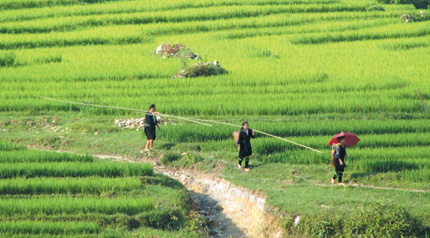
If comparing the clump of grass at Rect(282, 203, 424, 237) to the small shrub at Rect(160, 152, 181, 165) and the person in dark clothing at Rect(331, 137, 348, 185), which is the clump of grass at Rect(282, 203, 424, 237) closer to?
the person in dark clothing at Rect(331, 137, 348, 185)

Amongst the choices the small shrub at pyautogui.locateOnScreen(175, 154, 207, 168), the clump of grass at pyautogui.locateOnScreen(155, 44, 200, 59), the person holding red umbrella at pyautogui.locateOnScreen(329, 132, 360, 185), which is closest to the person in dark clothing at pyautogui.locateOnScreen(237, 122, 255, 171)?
the small shrub at pyautogui.locateOnScreen(175, 154, 207, 168)

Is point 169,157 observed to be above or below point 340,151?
below

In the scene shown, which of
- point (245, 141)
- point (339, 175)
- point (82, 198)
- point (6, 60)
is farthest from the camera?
point (6, 60)

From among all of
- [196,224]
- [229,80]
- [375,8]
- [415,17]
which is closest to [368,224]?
[196,224]

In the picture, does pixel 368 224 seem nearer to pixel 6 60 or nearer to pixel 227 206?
pixel 227 206

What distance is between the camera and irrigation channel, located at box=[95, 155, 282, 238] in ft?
31.4

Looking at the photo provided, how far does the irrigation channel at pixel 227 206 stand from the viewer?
9.59 meters

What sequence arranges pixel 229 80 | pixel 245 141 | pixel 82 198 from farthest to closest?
pixel 229 80
pixel 245 141
pixel 82 198

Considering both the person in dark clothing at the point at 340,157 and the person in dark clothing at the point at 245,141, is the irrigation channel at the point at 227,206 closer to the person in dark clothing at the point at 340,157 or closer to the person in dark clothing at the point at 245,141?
the person in dark clothing at the point at 245,141

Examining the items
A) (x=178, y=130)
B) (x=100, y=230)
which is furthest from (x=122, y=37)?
(x=100, y=230)

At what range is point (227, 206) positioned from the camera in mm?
10516

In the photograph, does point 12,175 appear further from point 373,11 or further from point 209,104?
point 373,11

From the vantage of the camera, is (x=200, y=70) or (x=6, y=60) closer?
(x=200, y=70)

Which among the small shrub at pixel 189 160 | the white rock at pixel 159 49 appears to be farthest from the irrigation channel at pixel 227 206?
the white rock at pixel 159 49
